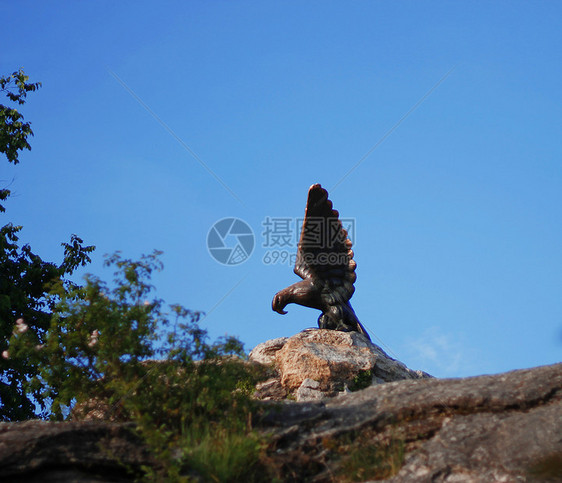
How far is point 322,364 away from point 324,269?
2.84 metres

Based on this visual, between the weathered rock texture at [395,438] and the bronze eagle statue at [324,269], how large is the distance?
5.89m

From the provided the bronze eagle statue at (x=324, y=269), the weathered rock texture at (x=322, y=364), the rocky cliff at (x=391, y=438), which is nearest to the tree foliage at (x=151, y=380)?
the rocky cliff at (x=391, y=438)

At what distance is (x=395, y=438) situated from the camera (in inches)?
236

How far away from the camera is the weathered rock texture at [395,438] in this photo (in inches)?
219

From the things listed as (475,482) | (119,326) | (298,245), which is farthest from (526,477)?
(298,245)

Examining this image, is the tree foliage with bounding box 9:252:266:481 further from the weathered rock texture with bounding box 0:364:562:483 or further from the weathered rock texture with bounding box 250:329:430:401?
the weathered rock texture with bounding box 250:329:430:401

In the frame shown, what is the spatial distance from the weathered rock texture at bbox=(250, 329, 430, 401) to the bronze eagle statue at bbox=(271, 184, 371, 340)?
686 millimetres

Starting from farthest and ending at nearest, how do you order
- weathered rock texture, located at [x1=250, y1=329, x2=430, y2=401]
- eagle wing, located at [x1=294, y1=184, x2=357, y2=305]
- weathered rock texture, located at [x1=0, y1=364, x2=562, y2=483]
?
eagle wing, located at [x1=294, y1=184, x2=357, y2=305] → weathered rock texture, located at [x1=250, y1=329, x2=430, y2=401] → weathered rock texture, located at [x1=0, y1=364, x2=562, y2=483]

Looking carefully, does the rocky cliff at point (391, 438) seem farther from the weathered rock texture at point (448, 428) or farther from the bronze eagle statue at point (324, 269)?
the bronze eagle statue at point (324, 269)

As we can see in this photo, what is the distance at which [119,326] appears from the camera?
6.68 metres

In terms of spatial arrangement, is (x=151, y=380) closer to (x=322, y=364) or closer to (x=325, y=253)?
(x=322, y=364)

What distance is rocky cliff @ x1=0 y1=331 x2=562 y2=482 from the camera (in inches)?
219

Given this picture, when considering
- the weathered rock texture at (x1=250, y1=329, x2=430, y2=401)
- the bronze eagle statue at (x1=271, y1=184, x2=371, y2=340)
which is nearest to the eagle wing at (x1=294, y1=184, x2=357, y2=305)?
the bronze eagle statue at (x1=271, y1=184, x2=371, y2=340)

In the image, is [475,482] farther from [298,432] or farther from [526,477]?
[298,432]
